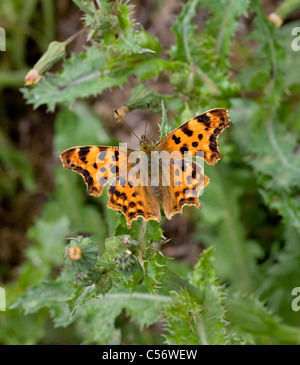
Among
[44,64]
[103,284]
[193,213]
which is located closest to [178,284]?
[103,284]

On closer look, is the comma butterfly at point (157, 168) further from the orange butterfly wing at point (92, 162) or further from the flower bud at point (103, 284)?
the flower bud at point (103, 284)

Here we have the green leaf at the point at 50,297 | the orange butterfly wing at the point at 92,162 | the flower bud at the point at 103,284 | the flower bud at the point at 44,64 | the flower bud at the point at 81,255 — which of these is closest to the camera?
the flower bud at the point at 81,255

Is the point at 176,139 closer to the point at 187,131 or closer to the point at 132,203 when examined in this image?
the point at 187,131

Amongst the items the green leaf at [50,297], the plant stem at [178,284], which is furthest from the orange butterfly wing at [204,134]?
the green leaf at [50,297]

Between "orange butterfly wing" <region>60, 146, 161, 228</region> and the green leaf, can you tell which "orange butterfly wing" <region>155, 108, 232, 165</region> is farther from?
the green leaf

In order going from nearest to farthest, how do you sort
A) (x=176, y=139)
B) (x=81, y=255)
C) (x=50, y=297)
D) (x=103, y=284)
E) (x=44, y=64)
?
(x=81, y=255), (x=103, y=284), (x=176, y=139), (x=44, y=64), (x=50, y=297)

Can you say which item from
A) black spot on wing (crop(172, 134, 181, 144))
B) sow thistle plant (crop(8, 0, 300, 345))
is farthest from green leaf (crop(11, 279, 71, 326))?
→ black spot on wing (crop(172, 134, 181, 144))
